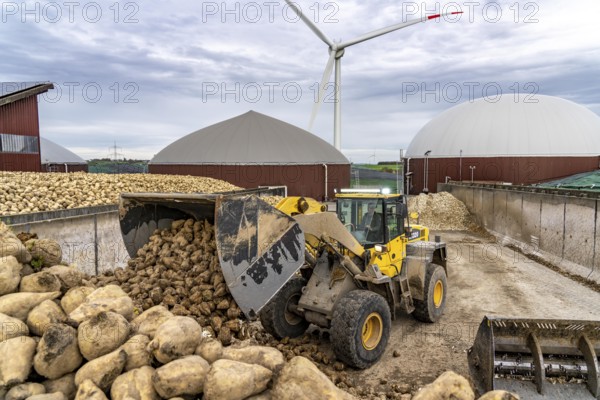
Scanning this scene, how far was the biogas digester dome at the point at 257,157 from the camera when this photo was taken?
1284 inches

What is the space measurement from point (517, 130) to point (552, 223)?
21.0m

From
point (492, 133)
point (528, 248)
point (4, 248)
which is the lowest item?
point (528, 248)

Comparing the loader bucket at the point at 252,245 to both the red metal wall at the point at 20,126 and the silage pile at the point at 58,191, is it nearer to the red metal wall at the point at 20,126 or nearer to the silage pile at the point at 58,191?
the silage pile at the point at 58,191

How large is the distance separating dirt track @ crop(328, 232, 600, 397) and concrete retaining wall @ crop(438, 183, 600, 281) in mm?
712

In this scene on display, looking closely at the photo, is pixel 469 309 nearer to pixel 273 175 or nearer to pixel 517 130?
pixel 273 175

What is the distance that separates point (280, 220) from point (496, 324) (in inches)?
133

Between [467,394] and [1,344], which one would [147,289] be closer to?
[1,344]

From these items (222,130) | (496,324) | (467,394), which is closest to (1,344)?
(467,394)

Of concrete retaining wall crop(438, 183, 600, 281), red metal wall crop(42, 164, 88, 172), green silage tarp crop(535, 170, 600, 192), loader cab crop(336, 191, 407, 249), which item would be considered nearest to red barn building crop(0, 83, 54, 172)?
loader cab crop(336, 191, 407, 249)

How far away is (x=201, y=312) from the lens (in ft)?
17.6

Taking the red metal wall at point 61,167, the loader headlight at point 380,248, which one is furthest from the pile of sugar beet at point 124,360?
the red metal wall at point 61,167

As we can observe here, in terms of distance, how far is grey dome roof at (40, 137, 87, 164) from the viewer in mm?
48662

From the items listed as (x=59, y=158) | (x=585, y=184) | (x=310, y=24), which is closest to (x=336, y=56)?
(x=310, y=24)

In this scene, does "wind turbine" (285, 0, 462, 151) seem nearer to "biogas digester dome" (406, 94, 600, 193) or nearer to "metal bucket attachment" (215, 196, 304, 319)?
"biogas digester dome" (406, 94, 600, 193)
